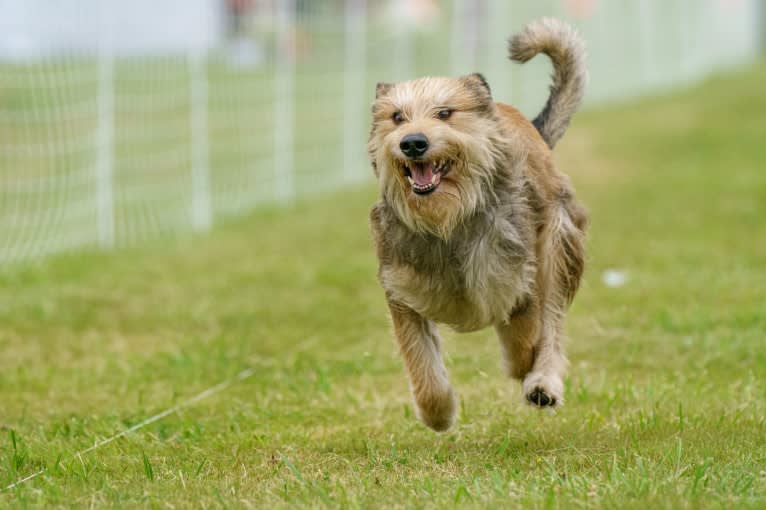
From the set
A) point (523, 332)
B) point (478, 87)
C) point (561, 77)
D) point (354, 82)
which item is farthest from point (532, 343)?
point (354, 82)

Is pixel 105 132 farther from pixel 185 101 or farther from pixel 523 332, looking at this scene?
pixel 523 332

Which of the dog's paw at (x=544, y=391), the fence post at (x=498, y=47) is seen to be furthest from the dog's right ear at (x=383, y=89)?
the fence post at (x=498, y=47)

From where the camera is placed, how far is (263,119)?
528 inches

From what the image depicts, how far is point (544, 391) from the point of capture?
183 inches

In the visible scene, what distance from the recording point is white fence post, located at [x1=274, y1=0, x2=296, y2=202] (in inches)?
520

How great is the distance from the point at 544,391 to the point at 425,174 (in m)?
0.83

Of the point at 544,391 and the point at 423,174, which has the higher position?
the point at 423,174

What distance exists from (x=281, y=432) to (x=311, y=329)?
7.78 feet

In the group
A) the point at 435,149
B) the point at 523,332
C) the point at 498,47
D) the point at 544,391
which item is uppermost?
the point at 435,149

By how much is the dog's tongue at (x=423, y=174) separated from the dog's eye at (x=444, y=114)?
6.2 inches

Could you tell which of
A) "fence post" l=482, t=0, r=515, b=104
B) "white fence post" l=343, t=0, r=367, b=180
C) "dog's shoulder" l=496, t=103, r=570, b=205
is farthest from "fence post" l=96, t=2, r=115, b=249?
"fence post" l=482, t=0, r=515, b=104

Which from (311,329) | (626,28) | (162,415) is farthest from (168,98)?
(626,28)

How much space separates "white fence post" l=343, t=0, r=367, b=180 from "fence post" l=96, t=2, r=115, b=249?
14.9ft

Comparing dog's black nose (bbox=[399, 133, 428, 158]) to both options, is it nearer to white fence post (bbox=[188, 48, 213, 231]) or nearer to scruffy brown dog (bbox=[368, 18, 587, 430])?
scruffy brown dog (bbox=[368, 18, 587, 430])
